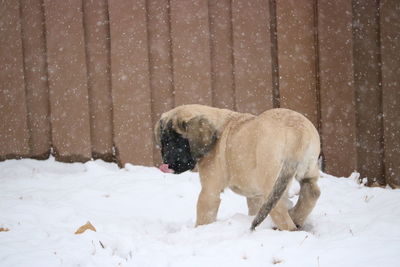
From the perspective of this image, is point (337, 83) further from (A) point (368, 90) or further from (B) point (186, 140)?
(B) point (186, 140)

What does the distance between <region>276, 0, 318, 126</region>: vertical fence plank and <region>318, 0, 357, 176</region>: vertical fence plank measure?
128 millimetres

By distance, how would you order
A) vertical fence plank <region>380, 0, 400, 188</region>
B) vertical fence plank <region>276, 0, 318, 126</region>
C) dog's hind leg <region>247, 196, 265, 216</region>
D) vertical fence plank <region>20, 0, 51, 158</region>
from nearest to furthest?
dog's hind leg <region>247, 196, 265, 216</region>, vertical fence plank <region>380, 0, 400, 188</region>, vertical fence plank <region>276, 0, 318, 126</region>, vertical fence plank <region>20, 0, 51, 158</region>

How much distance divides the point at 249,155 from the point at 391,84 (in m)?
2.83

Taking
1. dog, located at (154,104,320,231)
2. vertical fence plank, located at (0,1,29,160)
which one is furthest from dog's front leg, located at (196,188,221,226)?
vertical fence plank, located at (0,1,29,160)

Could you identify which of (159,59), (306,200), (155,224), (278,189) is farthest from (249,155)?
(159,59)

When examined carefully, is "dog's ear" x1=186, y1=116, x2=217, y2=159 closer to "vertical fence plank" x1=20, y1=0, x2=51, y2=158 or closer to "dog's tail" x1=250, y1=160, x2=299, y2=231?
"dog's tail" x1=250, y1=160, x2=299, y2=231

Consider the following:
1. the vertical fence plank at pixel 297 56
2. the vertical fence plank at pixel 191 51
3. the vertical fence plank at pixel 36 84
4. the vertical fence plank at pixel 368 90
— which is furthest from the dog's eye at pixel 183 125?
the vertical fence plank at pixel 36 84

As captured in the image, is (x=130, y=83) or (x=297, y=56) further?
(x=130, y=83)

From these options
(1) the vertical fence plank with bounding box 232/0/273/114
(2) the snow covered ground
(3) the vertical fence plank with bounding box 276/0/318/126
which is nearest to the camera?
(2) the snow covered ground

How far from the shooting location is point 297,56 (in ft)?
18.4

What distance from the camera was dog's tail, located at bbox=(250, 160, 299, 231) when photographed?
3.01m

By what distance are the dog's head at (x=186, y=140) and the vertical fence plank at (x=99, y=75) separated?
2.40 meters

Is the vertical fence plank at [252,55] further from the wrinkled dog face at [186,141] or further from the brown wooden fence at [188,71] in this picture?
the wrinkled dog face at [186,141]

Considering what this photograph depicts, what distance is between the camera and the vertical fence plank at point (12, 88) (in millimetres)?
6059
